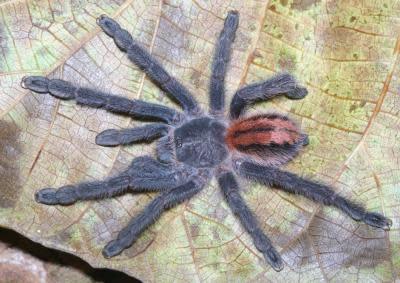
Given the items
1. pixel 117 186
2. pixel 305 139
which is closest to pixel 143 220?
pixel 117 186

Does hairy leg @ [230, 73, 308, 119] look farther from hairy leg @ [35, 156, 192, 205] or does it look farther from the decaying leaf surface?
hairy leg @ [35, 156, 192, 205]

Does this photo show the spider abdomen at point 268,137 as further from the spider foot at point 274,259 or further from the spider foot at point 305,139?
the spider foot at point 274,259

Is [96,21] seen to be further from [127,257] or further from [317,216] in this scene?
[317,216]

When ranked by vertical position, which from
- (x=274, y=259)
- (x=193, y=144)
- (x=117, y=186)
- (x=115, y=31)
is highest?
(x=115, y=31)

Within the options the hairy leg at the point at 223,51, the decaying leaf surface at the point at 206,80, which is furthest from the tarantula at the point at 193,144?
the decaying leaf surface at the point at 206,80

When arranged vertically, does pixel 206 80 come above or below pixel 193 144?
above

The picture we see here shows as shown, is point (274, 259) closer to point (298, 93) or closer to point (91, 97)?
point (298, 93)

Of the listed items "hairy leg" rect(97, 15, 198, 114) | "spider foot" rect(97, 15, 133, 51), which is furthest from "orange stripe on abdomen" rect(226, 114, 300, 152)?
"spider foot" rect(97, 15, 133, 51)
